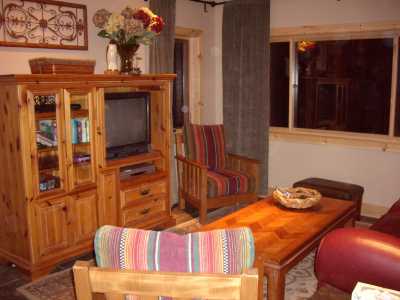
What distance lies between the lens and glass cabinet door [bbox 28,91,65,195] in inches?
125

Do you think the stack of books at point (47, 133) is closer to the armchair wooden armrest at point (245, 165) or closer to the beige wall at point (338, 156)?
the armchair wooden armrest at point (245, 165)

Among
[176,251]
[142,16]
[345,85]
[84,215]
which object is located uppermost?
[142,16]

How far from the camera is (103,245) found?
1.46m

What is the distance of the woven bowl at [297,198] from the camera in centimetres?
331

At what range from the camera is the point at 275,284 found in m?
2.50

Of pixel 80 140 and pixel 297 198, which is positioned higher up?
pixel 80 140

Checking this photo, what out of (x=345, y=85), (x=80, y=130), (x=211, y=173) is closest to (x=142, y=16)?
(x=80, y=130)

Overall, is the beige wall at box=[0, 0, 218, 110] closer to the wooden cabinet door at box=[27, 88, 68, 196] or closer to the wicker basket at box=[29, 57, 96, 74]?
the wicker basket at box=[29, 57, 96, 74]

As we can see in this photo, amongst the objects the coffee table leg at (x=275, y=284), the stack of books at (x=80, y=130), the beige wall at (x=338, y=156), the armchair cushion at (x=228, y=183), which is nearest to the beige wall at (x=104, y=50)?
the beige wall at (x=338, y=156)

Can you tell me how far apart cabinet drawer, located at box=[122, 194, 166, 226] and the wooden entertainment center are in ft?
0.06

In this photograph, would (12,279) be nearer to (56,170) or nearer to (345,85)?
(56,170)

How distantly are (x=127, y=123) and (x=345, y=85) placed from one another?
249 centimetres

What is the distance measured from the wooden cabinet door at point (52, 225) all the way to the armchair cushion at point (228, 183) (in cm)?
149

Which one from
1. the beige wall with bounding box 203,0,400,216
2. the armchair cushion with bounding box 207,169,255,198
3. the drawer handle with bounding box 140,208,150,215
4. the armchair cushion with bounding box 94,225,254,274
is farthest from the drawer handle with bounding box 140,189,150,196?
the armchair cushion with bounding box 94,225,254,274
